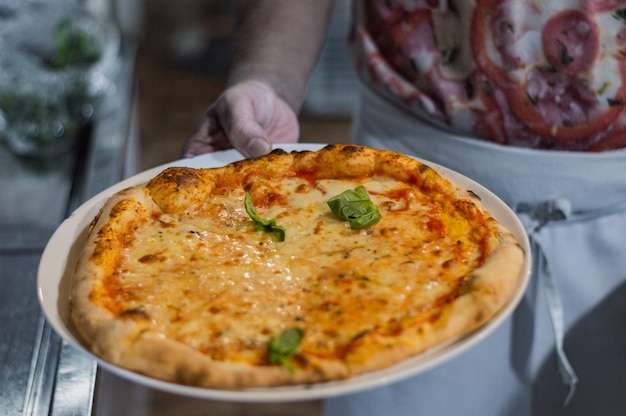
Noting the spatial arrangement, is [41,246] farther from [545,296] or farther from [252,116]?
[545,296]

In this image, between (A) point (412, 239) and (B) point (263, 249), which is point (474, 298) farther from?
(B) point (263, 249)

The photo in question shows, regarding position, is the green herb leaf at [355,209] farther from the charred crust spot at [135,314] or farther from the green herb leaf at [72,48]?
the green herb leaf at [72,48]

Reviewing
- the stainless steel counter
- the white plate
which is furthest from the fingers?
the stainless steel counter

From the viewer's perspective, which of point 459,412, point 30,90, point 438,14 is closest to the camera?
point 438,14

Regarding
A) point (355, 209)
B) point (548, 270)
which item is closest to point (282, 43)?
point (355, 209)

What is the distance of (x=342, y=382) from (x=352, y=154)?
611 millimetres

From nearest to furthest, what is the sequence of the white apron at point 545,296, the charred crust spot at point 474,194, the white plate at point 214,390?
the white plate at point 214,390 → the charred crust spot at point 474,194 → the white apron at point 545,296

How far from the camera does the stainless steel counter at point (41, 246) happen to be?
1.31 meters

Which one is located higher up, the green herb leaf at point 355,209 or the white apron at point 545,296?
the green herb leaf at point 355,209

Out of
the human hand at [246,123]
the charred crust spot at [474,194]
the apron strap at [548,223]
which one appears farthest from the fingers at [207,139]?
the apron strap at [548,223]

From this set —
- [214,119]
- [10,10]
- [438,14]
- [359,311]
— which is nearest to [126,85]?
[10,10]

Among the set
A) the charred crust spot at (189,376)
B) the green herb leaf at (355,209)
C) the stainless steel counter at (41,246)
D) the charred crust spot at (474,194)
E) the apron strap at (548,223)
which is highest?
the charred crust spot at (474,194)

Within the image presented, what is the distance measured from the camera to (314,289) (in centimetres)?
119

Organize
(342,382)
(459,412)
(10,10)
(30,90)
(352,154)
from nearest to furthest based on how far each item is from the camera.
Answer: (342,382), (352,154), (459,412), (30,90), (10,10)
